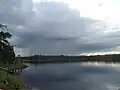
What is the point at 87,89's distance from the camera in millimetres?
68312

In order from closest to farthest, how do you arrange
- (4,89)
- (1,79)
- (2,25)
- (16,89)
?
1. (4,89)
2. (16,89)
3. (1,79)
4. (2,25)

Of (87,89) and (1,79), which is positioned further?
(87,89)

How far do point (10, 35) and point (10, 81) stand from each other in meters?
57.3

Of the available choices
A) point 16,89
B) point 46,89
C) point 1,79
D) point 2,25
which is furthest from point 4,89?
point 2,25

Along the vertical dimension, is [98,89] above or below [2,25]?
below

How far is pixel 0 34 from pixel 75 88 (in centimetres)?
3638

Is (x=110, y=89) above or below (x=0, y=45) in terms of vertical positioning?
below

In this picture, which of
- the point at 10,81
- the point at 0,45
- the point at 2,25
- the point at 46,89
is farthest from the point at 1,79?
the point at 2,25

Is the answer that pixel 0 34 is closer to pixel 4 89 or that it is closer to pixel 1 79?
pixel 1 79

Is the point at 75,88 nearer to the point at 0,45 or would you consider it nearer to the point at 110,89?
the point at 110,89

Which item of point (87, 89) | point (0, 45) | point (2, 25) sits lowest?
point (87, 89)

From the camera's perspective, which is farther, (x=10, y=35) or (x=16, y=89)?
(x=10, y=35)

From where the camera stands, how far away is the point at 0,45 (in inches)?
2862

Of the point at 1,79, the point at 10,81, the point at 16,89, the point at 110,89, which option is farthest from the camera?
the point at 110,89
